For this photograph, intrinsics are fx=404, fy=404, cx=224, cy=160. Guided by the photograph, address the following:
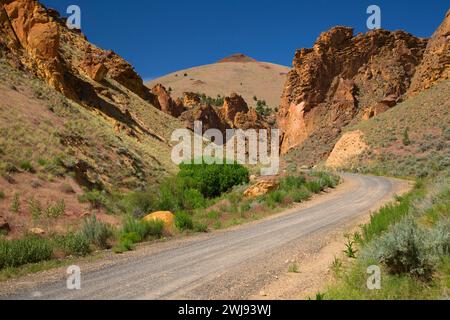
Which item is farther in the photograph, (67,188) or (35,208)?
(67,188)

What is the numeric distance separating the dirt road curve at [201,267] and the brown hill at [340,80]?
50.3 meters

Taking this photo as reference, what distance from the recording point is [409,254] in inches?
246

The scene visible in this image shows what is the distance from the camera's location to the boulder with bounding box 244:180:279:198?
22.5 metres

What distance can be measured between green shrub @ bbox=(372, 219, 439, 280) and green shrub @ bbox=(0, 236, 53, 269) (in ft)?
26.3

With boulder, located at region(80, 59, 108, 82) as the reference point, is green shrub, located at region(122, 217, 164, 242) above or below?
below

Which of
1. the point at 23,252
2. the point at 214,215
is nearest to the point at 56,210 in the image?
the point at 214,215

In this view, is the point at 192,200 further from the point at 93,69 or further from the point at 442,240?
the point at 93,69

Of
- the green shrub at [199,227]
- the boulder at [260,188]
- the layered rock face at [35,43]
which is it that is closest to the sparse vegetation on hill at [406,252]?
the green shrub at [199,227]

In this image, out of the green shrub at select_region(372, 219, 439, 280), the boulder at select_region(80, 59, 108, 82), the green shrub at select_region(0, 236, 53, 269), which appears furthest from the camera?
the boulder at select_region(80, 59, 108, 82)

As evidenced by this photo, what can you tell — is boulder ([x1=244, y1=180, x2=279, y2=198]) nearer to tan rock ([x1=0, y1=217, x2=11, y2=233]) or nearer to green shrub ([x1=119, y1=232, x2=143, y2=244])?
green shrub ([x1=119, y1=232, x2=143, y2=244])

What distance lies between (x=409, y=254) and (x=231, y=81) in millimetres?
149394

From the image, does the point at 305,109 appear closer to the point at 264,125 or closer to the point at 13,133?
the point at 264,125

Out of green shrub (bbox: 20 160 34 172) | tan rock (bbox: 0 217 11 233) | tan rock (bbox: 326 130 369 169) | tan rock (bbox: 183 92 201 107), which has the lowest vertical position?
tan rock (bbox: 0 217 11 233)

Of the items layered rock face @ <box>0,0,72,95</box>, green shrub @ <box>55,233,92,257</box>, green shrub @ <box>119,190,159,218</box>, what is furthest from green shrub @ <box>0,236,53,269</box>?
layered rock face @ <box>0,0,72,95</box>
